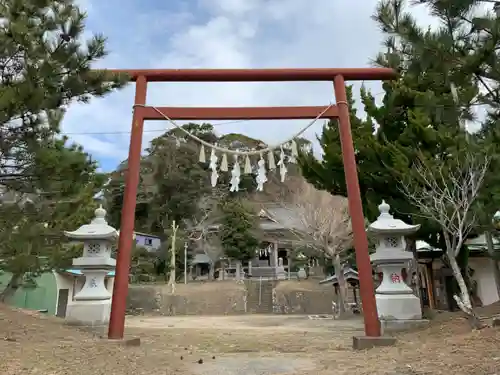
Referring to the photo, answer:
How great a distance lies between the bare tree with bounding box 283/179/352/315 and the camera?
1711cm

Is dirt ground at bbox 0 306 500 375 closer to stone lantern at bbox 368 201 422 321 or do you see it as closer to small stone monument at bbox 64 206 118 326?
stone lantern at bbox 368 201 422 321

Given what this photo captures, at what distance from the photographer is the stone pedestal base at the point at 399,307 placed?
300 inches

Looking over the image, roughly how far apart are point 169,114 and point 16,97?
8.85 ft

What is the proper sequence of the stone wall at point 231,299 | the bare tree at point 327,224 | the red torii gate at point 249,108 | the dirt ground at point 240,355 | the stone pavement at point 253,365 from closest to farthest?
the dirt ground at point 240,355, the stone pavement at point 253,365, the red torii gate at point 249,108, the bare tree at point 327,224, the stone wall at point 231,299

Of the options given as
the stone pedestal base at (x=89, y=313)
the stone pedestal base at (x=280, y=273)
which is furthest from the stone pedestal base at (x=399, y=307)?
the stone pedestal base at (x=280, y=273)

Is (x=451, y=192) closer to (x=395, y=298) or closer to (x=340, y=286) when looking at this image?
(x=395, y=298)

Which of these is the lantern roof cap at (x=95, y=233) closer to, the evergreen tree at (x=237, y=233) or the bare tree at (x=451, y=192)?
the bare tree at (x=451, y=192)

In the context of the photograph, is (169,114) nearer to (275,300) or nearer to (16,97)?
(16,97)

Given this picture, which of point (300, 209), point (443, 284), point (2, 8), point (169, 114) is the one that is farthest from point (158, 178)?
point (2, 8)

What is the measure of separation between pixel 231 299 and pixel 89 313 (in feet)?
51.0

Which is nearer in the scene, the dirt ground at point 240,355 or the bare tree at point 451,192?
the dirt ground at point 240,355

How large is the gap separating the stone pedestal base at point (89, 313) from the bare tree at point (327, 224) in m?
10.2

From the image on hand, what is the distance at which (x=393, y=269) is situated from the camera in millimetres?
8023

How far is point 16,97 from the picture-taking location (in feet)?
14.6
